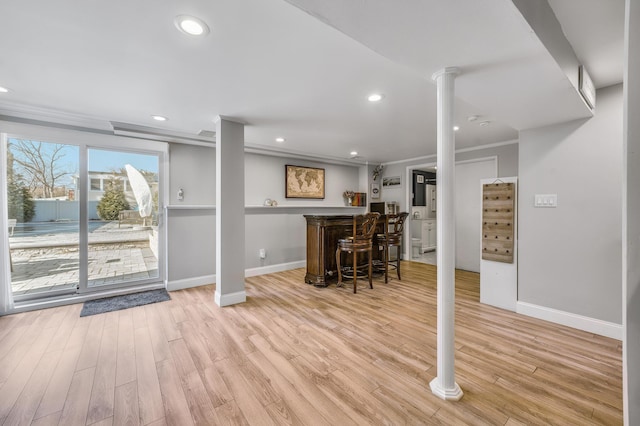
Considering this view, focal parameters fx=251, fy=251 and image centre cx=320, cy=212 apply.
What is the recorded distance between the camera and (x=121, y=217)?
355 cm

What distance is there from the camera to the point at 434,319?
103 inches

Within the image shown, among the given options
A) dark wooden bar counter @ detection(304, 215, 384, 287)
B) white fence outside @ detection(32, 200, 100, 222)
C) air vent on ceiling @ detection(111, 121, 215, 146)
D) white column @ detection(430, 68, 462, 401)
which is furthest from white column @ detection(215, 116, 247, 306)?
white column @ detection(430, 68, 462, 401)

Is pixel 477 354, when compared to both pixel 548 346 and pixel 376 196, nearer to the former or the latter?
pixel 548 346

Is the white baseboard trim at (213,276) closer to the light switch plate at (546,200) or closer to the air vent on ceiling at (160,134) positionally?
the air vent on ceiling at (160,134)

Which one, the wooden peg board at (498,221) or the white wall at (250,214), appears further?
the white wall at (250,214)

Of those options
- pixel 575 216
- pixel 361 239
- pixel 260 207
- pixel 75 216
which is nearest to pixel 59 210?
pixel 75 216

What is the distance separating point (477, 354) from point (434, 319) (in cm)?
63

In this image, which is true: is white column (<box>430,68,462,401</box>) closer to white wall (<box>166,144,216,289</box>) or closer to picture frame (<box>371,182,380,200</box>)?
white wall (<box>166,144,216,289</box>)

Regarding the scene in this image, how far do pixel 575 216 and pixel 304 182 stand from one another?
3.99 m

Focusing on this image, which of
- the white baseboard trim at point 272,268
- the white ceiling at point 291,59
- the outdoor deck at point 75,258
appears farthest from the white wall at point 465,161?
the outdoor deck at point 75,258

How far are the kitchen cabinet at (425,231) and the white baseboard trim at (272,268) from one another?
8.72ft

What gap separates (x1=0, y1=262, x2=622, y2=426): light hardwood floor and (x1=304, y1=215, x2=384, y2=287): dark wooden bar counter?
849 millimetres

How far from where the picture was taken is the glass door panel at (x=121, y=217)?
3357 mm

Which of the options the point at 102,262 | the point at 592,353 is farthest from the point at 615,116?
the point at 102,262
